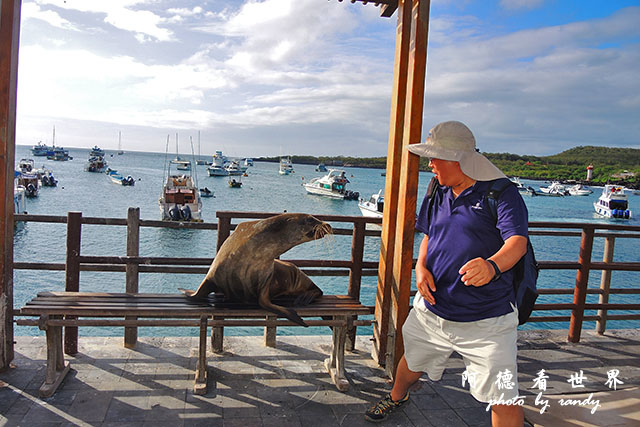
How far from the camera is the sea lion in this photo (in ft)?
11.6

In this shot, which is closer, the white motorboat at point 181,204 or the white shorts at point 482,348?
the white shorts at point 482,348

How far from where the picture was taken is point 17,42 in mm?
3439

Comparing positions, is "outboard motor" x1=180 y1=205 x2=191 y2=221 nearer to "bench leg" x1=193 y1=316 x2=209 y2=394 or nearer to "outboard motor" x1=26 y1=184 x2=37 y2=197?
"outboard motor" x1=26 y1=184 x2=37 y2=197

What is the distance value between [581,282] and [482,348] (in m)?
3.08

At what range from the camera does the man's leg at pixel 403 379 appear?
9.75ft

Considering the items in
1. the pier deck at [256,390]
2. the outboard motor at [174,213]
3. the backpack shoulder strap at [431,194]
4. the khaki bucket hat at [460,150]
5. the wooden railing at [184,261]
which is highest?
the khaki bucket hat at [460,150]

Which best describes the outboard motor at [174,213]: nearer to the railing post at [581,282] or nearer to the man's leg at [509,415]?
the railing post at [581,282]

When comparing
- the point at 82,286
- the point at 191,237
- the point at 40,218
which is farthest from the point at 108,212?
the point at 40,218

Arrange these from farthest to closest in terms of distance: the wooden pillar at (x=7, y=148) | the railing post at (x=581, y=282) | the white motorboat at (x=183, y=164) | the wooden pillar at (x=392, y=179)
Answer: the white motorboat at (x=183, y=164), the railing post at (x=581, y=282), the wooden pillar at (x=392, y=179), the wooden pillar at (x=7, y=148)

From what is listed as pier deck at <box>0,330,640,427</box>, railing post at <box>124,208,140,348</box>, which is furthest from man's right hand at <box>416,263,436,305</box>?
railing post at <box>124,208,140,348</box>

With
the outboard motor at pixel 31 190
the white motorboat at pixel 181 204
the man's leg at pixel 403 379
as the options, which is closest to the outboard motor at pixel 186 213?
the white motorboat at pixel 181 204

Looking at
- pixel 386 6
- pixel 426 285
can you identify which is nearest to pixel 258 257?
pixel 426 285

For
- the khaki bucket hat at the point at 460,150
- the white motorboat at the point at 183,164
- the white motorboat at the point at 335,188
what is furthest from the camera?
the white motorboat at the point at 183,164

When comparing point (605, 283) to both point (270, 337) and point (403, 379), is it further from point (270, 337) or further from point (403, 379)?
point (270, 337)
